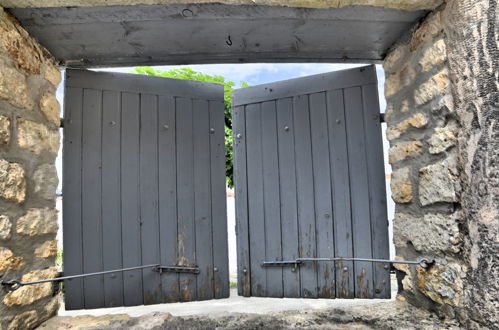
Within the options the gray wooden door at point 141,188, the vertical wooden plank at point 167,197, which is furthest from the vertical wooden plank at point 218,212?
the vertical wooden plank at point 167,197

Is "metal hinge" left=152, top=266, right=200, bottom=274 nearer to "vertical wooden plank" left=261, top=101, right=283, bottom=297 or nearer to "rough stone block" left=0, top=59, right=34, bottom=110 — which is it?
"vertical wooden plank" left=261, top=101, right=283, bottom=297

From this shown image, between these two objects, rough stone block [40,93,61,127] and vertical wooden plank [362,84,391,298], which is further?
vertical wooden plank [362,84,391,298]

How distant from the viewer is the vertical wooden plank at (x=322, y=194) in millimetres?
1918

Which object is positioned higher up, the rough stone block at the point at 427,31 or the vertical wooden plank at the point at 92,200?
the rough stone block at the point at 427,31

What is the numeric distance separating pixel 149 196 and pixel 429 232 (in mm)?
1547

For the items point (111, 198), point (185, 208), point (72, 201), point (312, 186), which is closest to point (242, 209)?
point (185, 208)

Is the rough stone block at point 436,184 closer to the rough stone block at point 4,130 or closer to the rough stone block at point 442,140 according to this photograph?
the rough stone block at point 442,140

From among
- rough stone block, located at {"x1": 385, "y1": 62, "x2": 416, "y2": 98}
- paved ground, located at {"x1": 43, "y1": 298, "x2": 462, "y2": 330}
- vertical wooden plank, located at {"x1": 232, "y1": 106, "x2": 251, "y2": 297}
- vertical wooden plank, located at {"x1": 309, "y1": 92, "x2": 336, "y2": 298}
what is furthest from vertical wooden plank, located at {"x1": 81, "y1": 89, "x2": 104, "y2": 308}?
rough stone block, located at {"x1": 385, "y1": 62, "x2": 416, "y2": 98}

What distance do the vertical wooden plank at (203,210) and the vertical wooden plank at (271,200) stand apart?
366mm

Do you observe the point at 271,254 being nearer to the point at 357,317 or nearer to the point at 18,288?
the point at 357,317

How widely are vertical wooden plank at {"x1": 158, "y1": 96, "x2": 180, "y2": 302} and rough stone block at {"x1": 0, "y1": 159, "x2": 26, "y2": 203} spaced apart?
0.71m

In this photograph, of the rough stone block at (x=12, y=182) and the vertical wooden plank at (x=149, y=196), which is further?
the vertical wooden plank at (x=149, y=196)

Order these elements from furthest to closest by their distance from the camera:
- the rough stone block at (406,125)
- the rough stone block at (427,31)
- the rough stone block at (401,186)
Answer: the rough stone block at (401,186) < the rough stone block at (406,125) < the rough stone block at (427,31)

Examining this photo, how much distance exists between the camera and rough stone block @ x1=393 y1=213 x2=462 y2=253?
1348 mm
